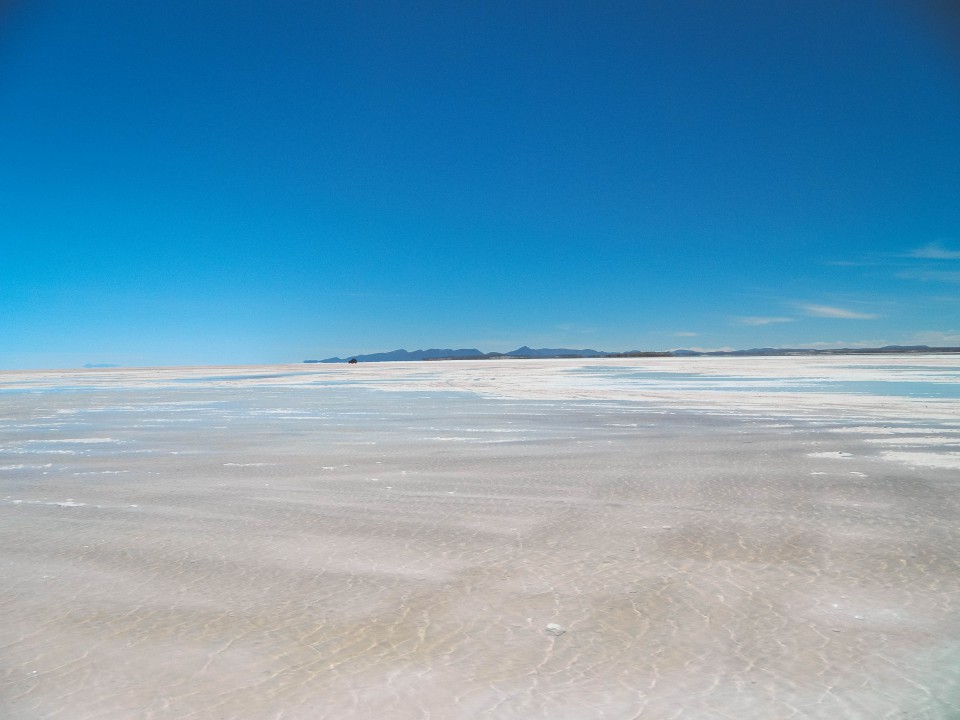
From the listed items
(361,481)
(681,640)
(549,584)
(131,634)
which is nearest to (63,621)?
(131,634)

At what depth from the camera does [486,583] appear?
5.09 metres

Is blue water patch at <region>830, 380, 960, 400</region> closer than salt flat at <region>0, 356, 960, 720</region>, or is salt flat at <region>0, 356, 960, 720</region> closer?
salt flat at <region>0, 356, 960, 720</region>

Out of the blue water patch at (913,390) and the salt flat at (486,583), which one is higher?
the blue water patch at (913,390)

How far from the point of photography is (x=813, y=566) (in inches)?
211

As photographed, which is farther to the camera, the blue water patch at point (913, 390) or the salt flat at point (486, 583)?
the blue water patch at point (913, 390)

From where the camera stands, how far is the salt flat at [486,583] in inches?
140

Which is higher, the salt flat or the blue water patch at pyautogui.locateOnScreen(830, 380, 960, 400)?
the blue water patch at pyautogui.locateOnScreen(830, 380, 960, 400)

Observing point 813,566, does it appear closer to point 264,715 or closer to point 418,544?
point 418,544

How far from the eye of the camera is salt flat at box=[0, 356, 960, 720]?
140 inches

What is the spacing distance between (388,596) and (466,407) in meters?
15.1

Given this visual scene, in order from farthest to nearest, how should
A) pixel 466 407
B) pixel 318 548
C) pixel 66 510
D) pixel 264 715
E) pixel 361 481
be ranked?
pixel 466 407
pixel 361 481
pixel 66 510
pixel 318 548
pixel 264 715

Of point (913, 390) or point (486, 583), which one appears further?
point (913, 390)

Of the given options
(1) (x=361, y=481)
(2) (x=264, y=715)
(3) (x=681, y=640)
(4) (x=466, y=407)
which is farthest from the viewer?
(4) (x=466, y=407)

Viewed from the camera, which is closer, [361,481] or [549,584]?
[549,584]
